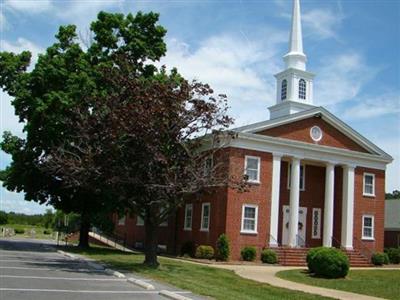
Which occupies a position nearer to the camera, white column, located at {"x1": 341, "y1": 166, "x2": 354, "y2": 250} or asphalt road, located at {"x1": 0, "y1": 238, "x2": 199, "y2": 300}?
asphalt road, located at {"x1": 0, "y1": 238, "x2": 199, "y2": 300}

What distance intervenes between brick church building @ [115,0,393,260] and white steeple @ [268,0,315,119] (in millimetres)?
69

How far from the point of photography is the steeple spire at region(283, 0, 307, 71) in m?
41.4

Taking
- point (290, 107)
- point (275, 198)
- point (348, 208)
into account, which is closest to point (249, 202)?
point (275, 198)

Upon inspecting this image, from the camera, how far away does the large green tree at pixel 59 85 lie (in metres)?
31.1

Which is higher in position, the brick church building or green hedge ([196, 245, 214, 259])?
the brick church building

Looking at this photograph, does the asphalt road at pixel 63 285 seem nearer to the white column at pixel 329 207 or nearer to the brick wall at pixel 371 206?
the white column at pixel 329 207

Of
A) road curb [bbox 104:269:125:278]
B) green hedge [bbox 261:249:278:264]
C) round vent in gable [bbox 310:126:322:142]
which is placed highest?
round vent in gable [bbox 310:126:322:142]

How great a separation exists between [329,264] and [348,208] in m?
14.9

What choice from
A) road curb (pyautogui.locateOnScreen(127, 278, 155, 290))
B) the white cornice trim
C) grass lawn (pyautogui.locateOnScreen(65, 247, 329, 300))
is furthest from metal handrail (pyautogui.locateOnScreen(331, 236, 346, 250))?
road curb (pyautogui.locateOnScreen(127, 278, 155, 290))

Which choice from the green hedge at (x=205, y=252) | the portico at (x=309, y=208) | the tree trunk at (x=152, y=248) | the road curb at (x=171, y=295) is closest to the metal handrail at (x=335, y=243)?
the portico at (x=309, y=208)

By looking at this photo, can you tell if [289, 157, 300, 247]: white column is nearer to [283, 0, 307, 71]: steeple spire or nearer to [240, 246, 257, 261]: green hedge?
[240, 246, 257, 261]: green hedge

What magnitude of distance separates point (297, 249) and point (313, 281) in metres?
11.9

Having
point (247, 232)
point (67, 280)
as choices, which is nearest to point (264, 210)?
point (247, 232)

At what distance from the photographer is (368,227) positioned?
39750 mm
